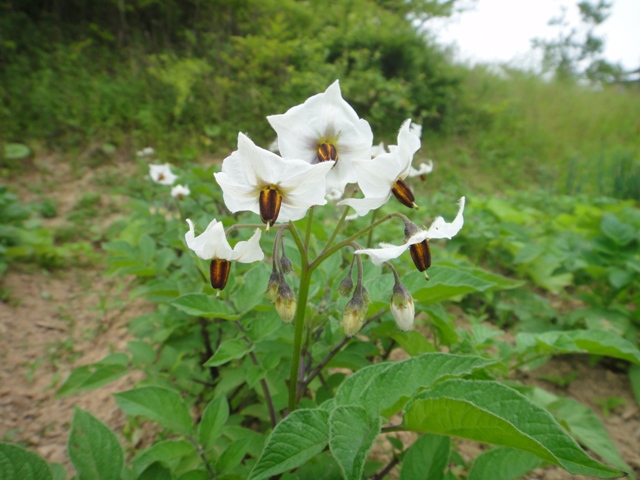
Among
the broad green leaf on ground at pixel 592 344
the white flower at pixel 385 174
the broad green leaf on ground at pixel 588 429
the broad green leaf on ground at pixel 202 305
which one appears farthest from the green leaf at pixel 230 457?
the broad green leaf on ground at pixel 588 429

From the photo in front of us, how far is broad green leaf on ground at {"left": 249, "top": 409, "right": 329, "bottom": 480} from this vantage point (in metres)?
0.65

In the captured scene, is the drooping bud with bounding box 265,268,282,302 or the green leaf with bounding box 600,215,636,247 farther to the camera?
the green leaf with bounding box 600,215,636,247

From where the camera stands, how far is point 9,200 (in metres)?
3.13

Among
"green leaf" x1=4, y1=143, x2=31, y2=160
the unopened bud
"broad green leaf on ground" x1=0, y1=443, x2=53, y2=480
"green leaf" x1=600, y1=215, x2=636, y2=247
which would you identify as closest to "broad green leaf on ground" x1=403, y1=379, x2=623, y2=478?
the unopened bud

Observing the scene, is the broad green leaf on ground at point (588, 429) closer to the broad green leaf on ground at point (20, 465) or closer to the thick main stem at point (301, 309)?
the thick main stem at point (301, 309)

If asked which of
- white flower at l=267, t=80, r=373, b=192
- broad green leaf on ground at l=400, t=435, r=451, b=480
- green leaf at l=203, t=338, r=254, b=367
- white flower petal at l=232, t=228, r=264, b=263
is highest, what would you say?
white flower at l=267, t=80, r=373, b=192

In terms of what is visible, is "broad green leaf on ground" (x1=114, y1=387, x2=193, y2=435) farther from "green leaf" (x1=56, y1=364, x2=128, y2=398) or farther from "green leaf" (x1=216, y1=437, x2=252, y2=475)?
"green leaf" (x1=56, y1=364, x2=128, y2=398)

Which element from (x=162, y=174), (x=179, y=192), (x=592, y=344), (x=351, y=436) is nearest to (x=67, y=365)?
(x=179, y=192)

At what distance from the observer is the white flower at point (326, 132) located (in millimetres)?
781

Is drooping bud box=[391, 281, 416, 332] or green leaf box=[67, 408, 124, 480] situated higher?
drooping bud box=[391, 281, 416, 332]

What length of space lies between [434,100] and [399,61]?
93 centimetres

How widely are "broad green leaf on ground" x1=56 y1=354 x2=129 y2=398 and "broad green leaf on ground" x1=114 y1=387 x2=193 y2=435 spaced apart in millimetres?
271

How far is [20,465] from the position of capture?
0.78 metres

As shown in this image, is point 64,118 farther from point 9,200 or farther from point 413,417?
point 413,417
